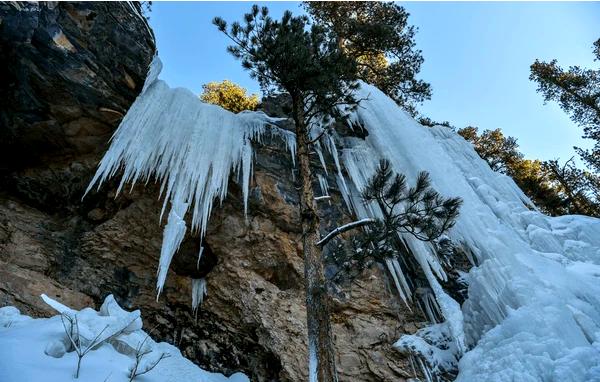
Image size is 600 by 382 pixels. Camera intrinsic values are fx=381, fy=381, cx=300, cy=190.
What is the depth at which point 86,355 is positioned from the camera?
442 centimetres

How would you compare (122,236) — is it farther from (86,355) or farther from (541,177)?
(541,177)

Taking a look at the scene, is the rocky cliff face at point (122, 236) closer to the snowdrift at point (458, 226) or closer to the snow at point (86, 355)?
the snowdrift at point (458, 226)

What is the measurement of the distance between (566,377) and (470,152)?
6.51 m

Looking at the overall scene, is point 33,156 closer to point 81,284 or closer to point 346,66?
point 81,284

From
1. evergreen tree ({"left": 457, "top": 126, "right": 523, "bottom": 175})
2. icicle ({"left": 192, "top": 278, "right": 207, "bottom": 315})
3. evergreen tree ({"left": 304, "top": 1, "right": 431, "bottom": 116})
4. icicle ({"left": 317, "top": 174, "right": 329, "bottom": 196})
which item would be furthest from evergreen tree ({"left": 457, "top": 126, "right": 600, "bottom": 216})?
icicle ({"left": 192, "top": 278, "right": 207, "bottom": 315})

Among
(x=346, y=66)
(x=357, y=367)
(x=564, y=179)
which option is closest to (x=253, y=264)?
(x=357, y=367)

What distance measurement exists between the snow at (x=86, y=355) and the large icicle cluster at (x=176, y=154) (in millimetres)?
1160

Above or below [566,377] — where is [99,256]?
above

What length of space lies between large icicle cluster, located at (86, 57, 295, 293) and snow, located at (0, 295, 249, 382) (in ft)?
3.81

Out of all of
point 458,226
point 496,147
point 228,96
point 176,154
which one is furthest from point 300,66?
point 496,147

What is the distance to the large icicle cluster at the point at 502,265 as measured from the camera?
16.8 feet

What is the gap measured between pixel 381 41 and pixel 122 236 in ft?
28.6

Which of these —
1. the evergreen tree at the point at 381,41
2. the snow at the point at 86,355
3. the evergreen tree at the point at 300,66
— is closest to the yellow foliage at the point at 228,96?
the evergreen tree at the point at 381,41

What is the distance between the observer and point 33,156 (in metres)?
7.22
